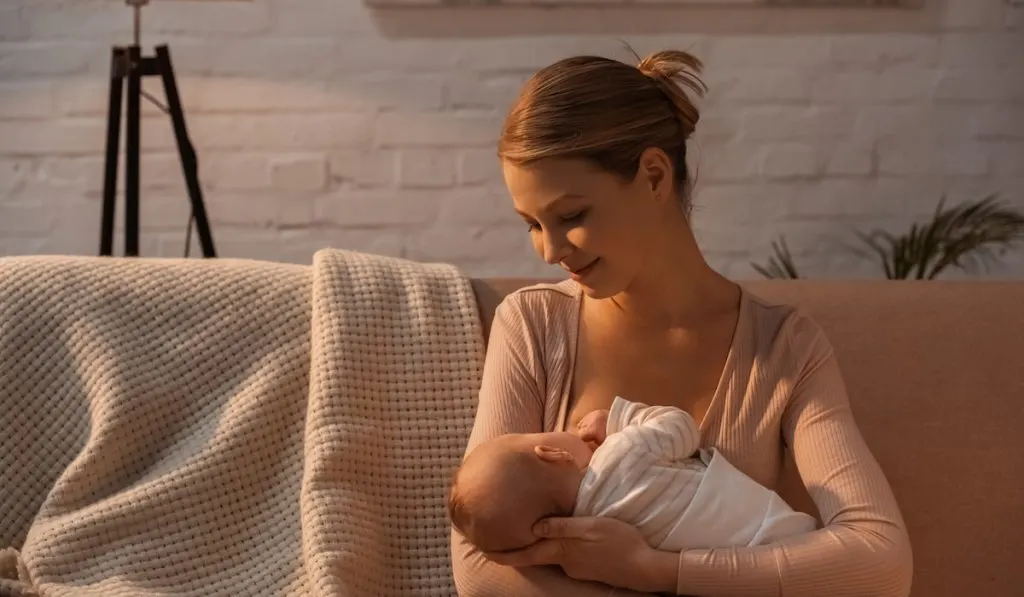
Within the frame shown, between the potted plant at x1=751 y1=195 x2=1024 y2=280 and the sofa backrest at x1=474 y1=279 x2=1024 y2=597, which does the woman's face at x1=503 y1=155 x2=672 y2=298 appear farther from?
the potted plant at x1=751 y1=195 x2=1024 y2=280

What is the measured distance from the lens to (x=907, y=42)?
256 centimetres

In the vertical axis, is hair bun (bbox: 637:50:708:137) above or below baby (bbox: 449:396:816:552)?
above

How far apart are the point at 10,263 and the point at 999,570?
155 centimetres

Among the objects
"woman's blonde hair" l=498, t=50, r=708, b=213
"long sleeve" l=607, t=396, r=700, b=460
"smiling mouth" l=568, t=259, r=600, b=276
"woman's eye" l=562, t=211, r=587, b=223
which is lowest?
"long sleeve" l=607, t=396, r=700, b=460

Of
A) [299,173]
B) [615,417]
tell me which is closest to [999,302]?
[615,417]

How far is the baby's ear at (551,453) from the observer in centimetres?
140

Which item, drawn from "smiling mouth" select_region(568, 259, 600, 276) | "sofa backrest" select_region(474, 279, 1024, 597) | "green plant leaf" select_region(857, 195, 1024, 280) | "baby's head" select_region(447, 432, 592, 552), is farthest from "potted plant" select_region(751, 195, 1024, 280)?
"baby's head" select_region(447, 432, 592, 552)

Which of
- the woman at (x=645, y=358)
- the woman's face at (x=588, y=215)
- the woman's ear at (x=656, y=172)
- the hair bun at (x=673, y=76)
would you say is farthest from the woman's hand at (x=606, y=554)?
the hair bun at (x=673, y=76)

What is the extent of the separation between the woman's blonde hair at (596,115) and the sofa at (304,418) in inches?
18.1

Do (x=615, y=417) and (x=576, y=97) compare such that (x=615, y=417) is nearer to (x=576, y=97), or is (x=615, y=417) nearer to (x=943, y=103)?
(x=576, y=97)

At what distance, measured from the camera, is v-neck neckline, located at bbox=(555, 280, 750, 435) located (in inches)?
60.4

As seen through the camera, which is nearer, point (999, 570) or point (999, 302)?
point (999, 570)

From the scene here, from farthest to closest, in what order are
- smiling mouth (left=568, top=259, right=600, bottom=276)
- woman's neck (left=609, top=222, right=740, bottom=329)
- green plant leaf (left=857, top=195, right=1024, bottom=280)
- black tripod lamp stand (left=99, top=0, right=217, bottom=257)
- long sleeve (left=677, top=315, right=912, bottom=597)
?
green plant leaf (left=857, top=195, right=1024, bottom=280), black tripod lamp stand (left=99, top=0, right=217, bottom=257), woman's neck (left=609, top=222, right=740, bottom=329), smiling mouth (left=568, top=259, right=600, bottom=276), long sleeve (left=677, top=315, right=912, bottom=597)

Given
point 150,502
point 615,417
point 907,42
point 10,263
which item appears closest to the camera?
point 615,417
